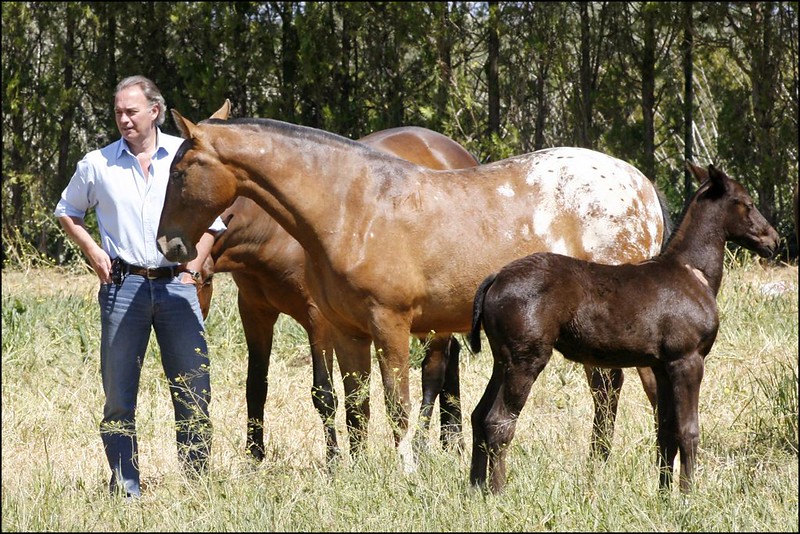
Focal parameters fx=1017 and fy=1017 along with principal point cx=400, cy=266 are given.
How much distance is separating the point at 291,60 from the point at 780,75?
547cm

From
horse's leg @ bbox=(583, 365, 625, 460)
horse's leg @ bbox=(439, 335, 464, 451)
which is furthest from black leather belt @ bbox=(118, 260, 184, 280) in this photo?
→ horse's leg @ bbox=(583, 365, 625, 460)

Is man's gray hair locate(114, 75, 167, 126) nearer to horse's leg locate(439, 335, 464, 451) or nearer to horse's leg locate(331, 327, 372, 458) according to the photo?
horse's leg locate(331, 327, 372, 458)

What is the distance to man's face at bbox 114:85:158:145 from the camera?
489 centimetres

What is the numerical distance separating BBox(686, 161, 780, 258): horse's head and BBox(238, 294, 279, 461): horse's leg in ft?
9.18

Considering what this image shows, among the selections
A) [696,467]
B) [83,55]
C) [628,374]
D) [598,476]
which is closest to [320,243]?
[598,476]

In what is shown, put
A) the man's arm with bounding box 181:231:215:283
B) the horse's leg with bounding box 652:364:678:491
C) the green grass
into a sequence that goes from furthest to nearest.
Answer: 1. the man's arm with bounding box 181:231:215:283
2. the horse's leg with bounding box 652:364:678:491
3. the green grass

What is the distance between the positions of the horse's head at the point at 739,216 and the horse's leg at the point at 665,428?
74 centimetres

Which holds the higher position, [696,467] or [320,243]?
[320,243]

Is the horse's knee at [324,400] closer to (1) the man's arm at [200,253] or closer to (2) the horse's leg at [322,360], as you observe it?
(2) the horse's leg at [322,360]

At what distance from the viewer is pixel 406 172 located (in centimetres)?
517

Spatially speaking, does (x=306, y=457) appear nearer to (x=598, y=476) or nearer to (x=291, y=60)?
(x=598, y=476)

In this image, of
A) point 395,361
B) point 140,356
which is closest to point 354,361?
point 395,361

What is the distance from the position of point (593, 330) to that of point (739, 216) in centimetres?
95

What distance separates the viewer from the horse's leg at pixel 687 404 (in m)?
4.32
